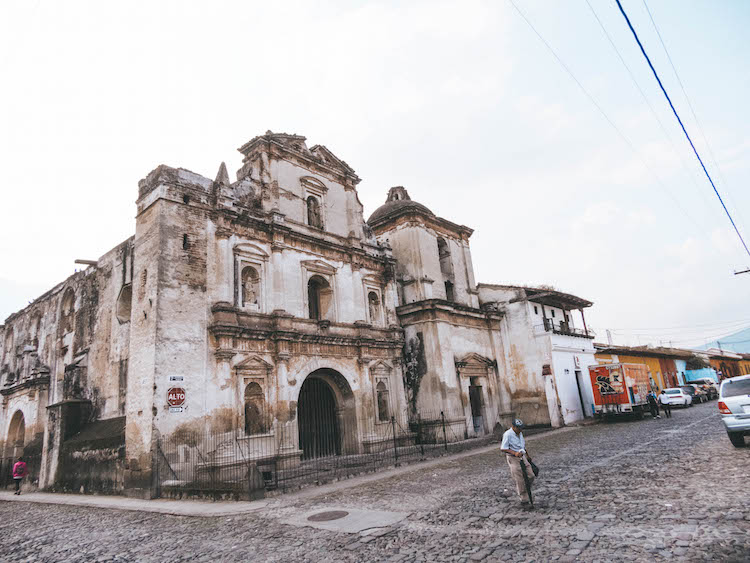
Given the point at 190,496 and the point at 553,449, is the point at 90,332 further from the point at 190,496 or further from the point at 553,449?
the point at 553,449

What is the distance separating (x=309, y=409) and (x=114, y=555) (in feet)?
39.3

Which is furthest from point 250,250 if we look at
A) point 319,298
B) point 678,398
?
point 678,398

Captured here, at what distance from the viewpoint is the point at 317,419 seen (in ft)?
63.3

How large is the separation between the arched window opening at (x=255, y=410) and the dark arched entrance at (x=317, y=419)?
8.44 ft

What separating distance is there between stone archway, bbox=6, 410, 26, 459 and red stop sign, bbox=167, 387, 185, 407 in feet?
43.8

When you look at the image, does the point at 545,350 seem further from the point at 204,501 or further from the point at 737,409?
the point at 204,501

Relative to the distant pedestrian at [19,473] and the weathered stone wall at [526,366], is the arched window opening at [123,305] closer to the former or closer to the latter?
the distant pedestrian at [19,473]

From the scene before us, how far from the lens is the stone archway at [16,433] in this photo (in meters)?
22.1

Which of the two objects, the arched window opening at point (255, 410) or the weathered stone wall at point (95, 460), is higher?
the arched window opening at point (255, 410)

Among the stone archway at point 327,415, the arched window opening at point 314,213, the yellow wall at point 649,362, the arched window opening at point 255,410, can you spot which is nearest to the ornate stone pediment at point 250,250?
the arched window opening at point 314,213

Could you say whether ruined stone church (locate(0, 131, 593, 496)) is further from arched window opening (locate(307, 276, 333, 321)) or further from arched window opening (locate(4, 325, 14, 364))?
arched window opening (locate(4, 325, 14, 364))

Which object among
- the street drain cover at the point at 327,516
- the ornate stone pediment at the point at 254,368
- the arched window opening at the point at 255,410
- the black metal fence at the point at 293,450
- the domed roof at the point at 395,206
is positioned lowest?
the street drain cover at the point at 327,516

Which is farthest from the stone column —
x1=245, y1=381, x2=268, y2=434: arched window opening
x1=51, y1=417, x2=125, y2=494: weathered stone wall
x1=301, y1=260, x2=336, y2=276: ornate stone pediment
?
x1=51, y1=417, x2=125, y2=494: weathered stone wall

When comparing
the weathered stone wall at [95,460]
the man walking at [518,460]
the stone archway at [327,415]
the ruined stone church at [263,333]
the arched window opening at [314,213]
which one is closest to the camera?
the man walking at [518,460]
